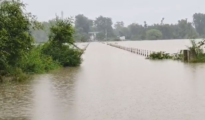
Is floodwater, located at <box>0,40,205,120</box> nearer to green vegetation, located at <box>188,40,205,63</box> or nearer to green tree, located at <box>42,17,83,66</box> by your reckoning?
green tree, located at <box>42,17,83,66</box>

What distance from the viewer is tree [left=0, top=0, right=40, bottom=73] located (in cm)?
2157

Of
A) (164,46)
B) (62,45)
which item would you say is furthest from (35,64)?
(164,46)

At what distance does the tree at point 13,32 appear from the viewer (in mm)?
21572

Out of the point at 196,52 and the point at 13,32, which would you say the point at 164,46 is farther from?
the point at 13,32

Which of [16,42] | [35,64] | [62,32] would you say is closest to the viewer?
[16,42]

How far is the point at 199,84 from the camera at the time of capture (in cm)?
1834

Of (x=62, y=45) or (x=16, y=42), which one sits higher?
(x=16, y=42)

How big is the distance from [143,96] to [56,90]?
4.13 metres

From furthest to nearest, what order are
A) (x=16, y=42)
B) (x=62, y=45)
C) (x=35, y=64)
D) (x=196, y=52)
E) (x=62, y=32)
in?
(x=196, y=52), (x=62, y=45), (x=62, y=32), (x=35, y=64), (x=16, y=42)

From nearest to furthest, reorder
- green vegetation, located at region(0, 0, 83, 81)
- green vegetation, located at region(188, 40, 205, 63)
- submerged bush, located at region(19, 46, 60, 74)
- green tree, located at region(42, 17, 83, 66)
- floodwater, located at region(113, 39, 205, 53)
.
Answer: green vegetation, located at region(0, 0, 83, 81) < submerged bush, located at region(19, 46, 60, 74) < green tree, located at region(42, 17, 83, 66) < green vegetation, located at region(188, 40, 205, 63) < floodwater, located at region(113, 39, 205, 53)

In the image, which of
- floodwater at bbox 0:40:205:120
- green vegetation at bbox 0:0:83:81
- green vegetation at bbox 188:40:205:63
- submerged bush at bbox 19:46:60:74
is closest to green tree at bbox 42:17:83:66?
submerged bush at bbox 19:46:60:74

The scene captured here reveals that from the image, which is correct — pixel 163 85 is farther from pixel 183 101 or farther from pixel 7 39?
pixel 7 39

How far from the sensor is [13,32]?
870 inches

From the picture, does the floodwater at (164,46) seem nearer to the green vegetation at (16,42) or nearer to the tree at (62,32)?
the tree at (62,32)
